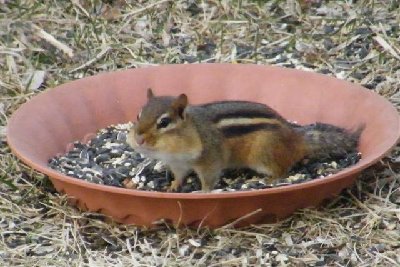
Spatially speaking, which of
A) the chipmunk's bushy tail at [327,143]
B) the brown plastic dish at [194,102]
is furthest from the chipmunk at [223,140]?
the brown plastic dish at [194,102]

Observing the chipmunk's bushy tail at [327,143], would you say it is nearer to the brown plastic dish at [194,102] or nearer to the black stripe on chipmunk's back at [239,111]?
the brown plastic dish at [194,102]

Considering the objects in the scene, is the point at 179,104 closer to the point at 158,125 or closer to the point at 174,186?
the point at 158,125

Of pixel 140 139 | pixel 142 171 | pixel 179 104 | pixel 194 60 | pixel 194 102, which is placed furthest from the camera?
pixel 194 60

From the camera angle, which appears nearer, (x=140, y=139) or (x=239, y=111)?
(x=140, y=139)

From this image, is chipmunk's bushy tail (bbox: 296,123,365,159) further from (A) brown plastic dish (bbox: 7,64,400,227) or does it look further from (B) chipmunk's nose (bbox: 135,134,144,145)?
(B) chipmunk's nose (bbox: 135,134,144,145)

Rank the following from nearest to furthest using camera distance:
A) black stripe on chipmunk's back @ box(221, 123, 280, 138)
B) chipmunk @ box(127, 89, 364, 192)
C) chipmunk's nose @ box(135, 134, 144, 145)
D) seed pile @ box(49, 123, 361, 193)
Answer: chipmunk's nose @ box(135, 134, 144, 145) → chipmunk @ box(127, 89, 364, 192) → black stripe on chipmunk's back @ box(221, 123, 280, 138) → seed pile @ box(49, 123, 361, 193)

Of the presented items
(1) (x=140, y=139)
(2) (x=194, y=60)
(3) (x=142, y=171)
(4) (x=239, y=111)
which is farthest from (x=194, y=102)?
(1) (x=140, y=139)

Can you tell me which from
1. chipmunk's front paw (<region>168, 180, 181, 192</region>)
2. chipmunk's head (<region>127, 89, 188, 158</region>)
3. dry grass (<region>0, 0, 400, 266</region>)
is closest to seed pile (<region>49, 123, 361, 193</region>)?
chipmunk's front paw (<region>168, 180, 181, 192</region>)

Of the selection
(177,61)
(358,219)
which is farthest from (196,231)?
(177,61)

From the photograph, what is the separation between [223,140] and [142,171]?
46cm

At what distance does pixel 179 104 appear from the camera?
15.3 ft

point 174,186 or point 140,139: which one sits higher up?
point 140,139

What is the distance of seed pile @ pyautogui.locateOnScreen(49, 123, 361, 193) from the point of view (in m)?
4.98

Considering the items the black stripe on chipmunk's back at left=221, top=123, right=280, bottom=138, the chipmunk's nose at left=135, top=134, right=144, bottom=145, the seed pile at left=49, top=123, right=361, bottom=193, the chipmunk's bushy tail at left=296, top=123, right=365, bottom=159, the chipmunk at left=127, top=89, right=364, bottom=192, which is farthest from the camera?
the chipmunk's bushy tail at left=296, top=123, right=365, bottom=159
